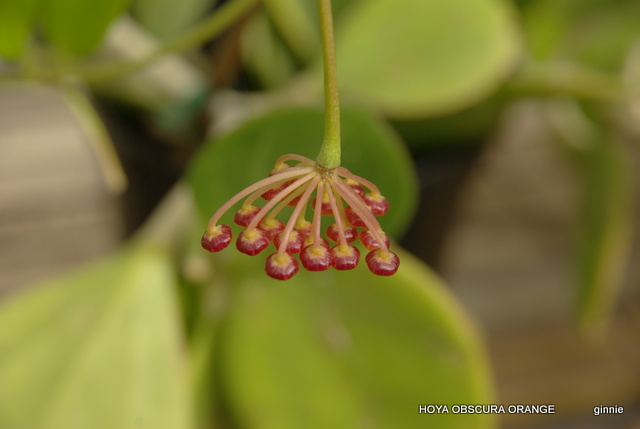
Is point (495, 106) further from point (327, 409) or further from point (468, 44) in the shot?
point (327, 409)

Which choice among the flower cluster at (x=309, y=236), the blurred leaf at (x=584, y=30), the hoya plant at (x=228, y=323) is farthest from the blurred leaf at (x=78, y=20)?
the blurred leaf at (x=584, y=30)

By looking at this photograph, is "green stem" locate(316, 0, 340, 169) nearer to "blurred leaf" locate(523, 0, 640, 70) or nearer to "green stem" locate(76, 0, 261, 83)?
"green stem" locate(76, 0, 261, 83)

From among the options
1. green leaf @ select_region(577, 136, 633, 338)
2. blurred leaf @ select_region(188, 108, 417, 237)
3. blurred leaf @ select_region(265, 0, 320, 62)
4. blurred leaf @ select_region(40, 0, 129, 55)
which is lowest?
blurred leaf @ select_region(188, 108, 417, 237)

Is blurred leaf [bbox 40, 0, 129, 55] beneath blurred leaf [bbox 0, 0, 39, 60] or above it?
above

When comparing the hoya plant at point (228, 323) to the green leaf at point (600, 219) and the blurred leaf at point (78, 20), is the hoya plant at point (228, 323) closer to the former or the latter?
the blurred leaf at point (78, 20)

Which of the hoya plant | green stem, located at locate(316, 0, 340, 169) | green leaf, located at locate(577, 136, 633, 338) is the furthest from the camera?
green leaf, located at locate(577, 136, 633, 338)

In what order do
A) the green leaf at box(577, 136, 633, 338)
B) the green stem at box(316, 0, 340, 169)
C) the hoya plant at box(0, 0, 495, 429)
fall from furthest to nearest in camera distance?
the green leaf at box(577, 136, 633, 338)
the hoya plant at box(0, 0, 495, 429)
the green stem at box(316, 0, 340, 169)

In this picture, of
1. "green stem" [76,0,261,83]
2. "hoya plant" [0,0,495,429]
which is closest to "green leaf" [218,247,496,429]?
"hoya plant" [0,0,495,429]
